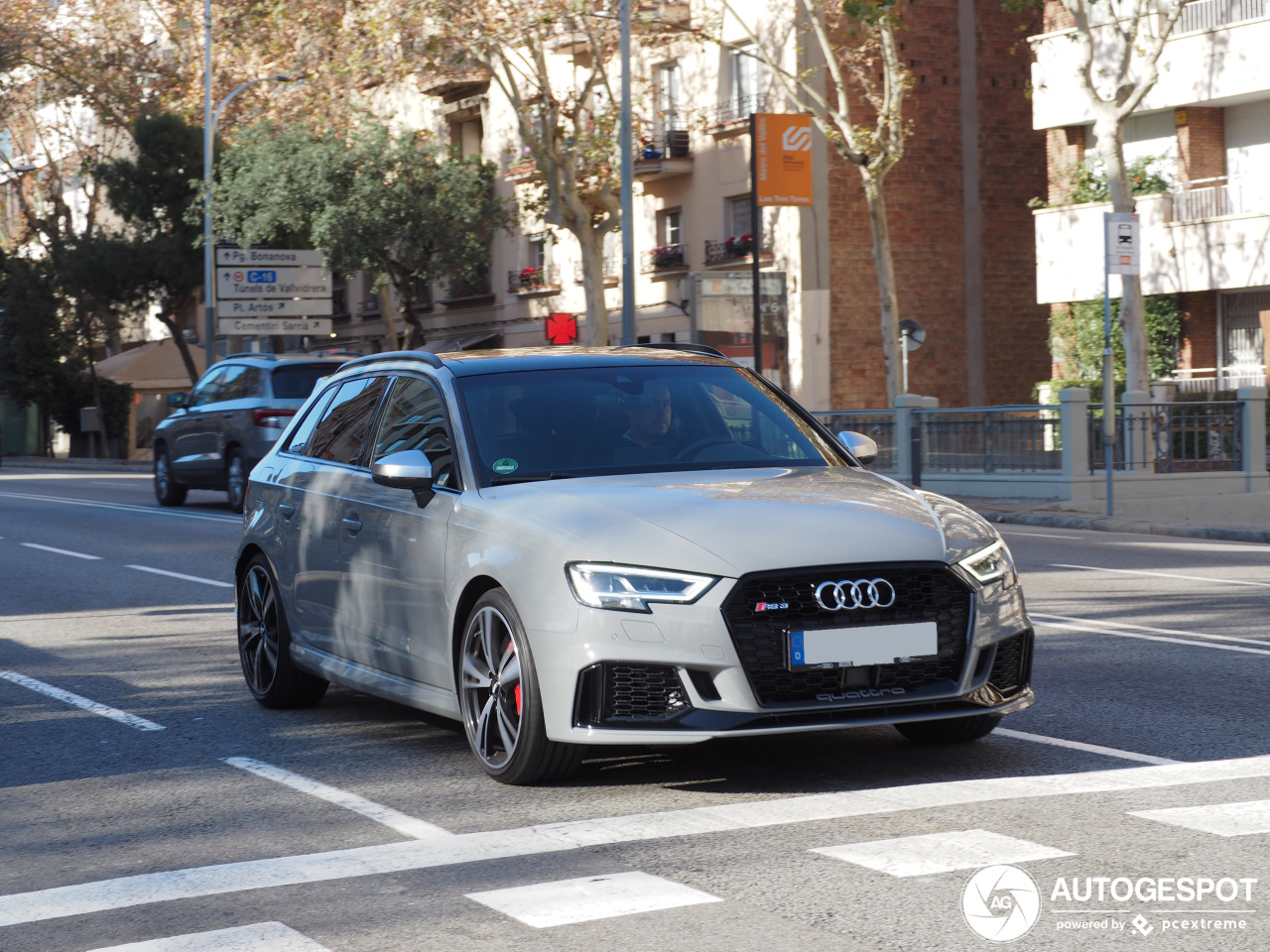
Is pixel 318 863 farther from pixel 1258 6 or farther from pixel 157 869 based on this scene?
pixel 1258 6

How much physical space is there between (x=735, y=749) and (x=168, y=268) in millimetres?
47541

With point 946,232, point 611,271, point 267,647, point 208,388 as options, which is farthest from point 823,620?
point 611,271

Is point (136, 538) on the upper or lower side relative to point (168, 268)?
lower

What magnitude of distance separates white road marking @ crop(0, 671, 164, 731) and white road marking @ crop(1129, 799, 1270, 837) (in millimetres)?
4442

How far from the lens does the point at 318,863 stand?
5.32 metres

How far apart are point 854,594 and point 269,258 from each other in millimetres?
36830

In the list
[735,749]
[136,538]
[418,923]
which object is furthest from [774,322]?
[418,923]

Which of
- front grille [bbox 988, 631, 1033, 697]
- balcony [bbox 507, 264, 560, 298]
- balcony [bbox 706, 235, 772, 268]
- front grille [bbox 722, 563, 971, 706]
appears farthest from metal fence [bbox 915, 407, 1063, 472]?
balcony [bbox 507, 264, 560, 298]

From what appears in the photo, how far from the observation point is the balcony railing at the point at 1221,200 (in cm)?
3231

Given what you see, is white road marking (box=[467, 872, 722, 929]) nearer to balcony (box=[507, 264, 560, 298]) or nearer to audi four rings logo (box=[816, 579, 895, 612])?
audi four rings logo (box=[816, 579, 895, 612])

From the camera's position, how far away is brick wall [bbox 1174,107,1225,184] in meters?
33.3

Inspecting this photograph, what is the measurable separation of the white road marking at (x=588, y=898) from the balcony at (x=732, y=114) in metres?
34.0

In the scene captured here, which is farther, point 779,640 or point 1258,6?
point 1258,6

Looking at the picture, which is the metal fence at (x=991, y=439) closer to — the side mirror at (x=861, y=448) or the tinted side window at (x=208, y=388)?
the tinted side window at (x=208, y=388)
